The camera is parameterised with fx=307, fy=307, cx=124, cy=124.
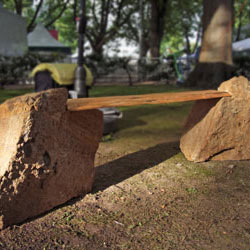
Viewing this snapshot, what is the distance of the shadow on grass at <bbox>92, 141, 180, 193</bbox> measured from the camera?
3039mm

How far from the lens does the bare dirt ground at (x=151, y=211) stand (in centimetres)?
199

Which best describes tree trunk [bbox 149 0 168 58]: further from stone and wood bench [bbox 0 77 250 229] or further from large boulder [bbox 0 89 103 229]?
large boulder [bbox 0 89 103 229]

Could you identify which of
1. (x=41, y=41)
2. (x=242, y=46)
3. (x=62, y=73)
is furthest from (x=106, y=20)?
(x=62, y=73)

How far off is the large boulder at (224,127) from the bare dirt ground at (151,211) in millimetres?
139

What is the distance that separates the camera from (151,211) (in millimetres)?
2389

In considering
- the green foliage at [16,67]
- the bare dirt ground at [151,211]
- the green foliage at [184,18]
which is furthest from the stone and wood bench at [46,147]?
the green foliage at [184,18]

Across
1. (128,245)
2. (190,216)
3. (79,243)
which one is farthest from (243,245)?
(79,243)

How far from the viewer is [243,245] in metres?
1.93

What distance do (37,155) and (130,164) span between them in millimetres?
1514

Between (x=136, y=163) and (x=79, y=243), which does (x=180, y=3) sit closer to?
(x=136, y=163)

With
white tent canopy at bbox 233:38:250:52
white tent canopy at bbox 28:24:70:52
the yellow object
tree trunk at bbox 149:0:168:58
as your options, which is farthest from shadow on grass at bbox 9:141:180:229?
white tent canopy at bbox 28:24:70:52

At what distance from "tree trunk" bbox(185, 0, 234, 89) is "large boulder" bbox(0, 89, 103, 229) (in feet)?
30.5

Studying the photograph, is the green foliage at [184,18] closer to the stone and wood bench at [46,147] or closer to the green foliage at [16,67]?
the green foliage at [16,67]

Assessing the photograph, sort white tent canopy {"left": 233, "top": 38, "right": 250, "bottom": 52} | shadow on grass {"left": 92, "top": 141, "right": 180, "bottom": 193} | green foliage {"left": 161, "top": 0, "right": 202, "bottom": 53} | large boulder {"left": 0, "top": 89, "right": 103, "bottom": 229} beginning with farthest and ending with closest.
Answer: green foliage {"left": 161, "top": 0, "right": 202, "bottom": 53} → white tent canopy {"left": 233, "top": 38, "right": 250, "bottom": 52} → shadow on grass {"left": 92, "top": 141, "right": 180, "bottom": 193} → large boulder {"left": 0, "top": 89, "right": 103, "bottom": 229}
